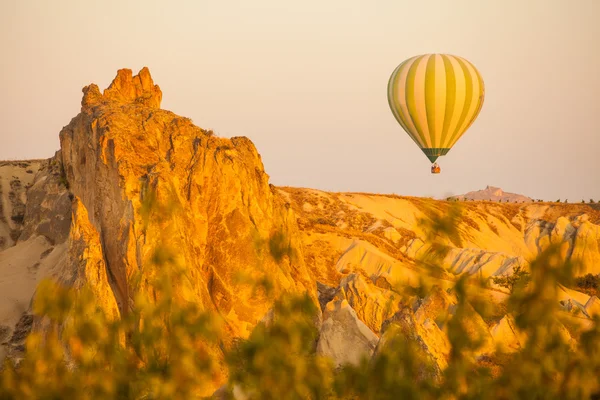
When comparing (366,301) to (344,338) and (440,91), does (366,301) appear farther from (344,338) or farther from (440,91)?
(440,91)

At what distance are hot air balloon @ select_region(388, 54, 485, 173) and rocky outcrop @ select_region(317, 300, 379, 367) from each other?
1001 inches

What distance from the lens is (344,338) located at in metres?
25.8

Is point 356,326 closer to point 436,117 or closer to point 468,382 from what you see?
point 468,382

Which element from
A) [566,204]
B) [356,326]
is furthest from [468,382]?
[566,204]

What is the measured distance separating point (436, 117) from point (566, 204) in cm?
6541

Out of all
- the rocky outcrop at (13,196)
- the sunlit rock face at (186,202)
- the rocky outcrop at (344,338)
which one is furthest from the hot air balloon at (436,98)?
the rocky outcrop at (13,196)

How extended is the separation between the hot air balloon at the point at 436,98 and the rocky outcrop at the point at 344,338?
83.4 ft

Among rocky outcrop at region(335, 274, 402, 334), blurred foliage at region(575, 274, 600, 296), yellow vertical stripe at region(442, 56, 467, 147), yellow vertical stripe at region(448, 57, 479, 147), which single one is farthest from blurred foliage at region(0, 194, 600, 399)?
blurred foliage at region(575, 274, 600, 296)

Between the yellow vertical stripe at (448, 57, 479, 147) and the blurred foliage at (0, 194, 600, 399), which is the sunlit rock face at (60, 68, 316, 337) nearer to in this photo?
the blurred foliage at (0, 194, 600, 399)

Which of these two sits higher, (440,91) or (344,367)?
(440,91)

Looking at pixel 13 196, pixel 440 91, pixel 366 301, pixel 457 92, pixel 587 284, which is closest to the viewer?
pixel 366 301

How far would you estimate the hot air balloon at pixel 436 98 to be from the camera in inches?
1924

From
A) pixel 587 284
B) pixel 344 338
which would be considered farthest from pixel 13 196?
pixel 587 284

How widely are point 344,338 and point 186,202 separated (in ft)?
30.6
